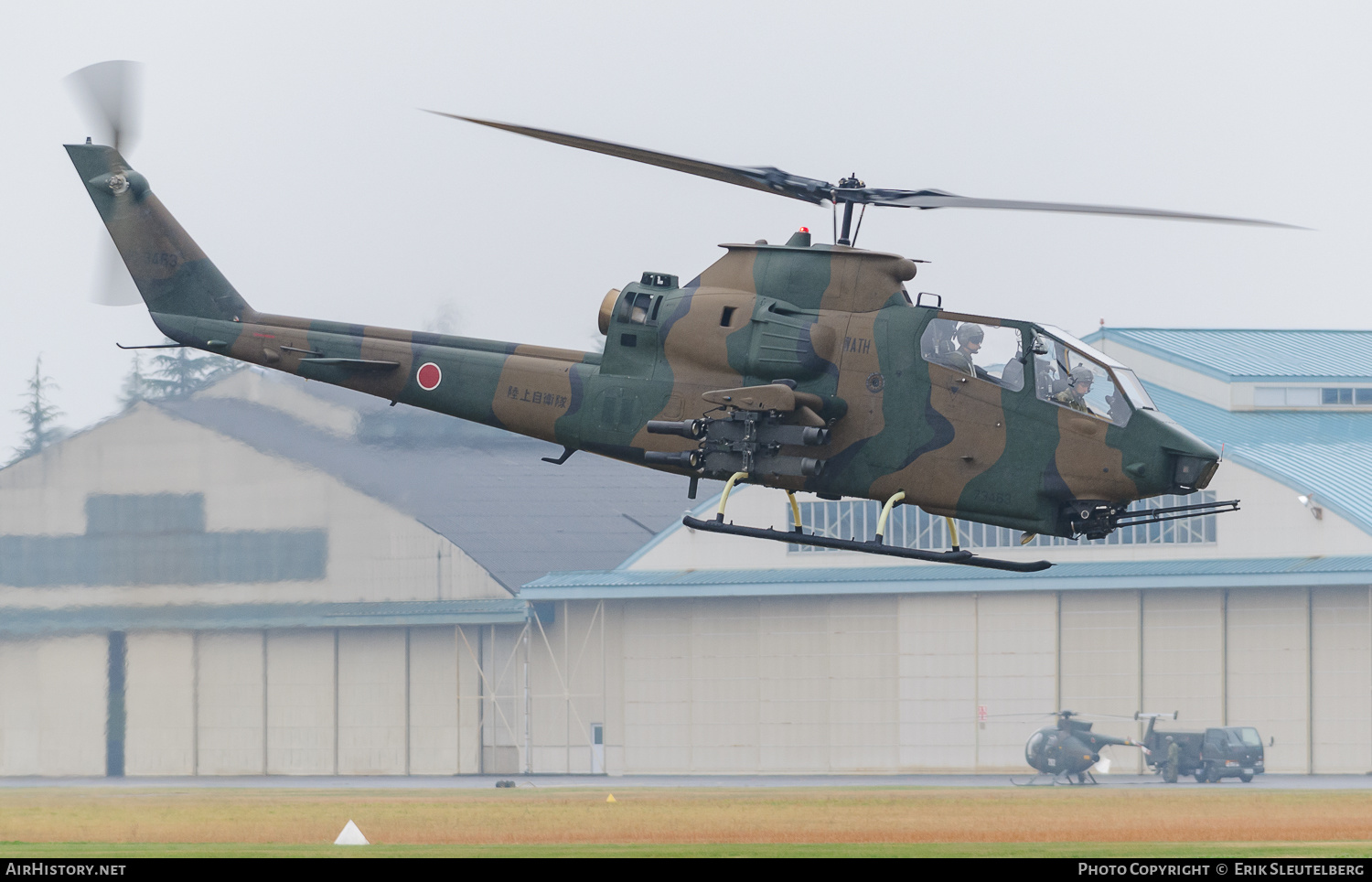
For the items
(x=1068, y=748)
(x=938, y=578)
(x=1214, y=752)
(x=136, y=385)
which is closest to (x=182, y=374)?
(x=136, y=385)

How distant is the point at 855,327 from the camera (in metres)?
19.4

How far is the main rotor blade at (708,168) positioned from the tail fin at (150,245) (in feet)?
21.1

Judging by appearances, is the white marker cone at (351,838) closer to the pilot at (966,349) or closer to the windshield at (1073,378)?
the pilot at (966,349)

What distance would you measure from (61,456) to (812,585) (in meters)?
21.2

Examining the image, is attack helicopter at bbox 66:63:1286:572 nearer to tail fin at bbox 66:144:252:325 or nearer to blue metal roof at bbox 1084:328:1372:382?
tail fin at bbox 66:144:252:325

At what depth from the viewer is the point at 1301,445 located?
54500mm

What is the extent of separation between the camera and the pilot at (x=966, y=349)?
62.6 feet

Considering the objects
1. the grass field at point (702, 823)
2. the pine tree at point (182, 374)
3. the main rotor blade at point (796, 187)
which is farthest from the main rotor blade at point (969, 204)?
the pine tree at point (182, 374)

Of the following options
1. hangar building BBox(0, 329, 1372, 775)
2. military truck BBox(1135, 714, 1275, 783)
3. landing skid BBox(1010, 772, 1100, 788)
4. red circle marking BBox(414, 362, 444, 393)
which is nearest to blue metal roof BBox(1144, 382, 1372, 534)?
hangar building BBox(0, 329, 1372, 775)

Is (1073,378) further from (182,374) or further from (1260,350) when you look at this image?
(1260,350)

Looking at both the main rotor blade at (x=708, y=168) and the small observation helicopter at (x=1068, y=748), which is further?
the small observation helicopter at (x=1068, y=748)

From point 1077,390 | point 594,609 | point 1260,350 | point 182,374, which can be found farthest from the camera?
point 1260,350

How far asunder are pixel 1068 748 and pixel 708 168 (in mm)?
33644
